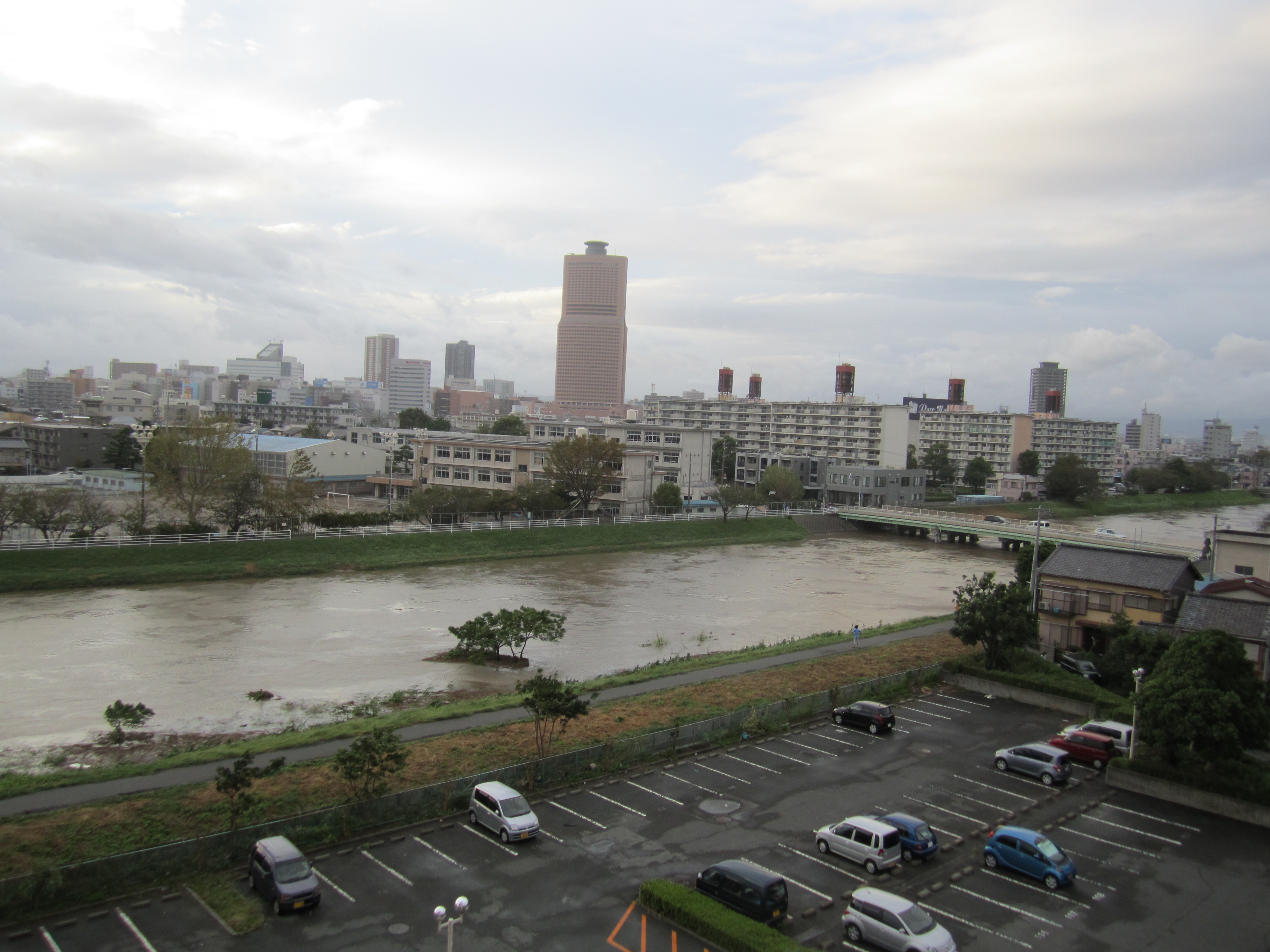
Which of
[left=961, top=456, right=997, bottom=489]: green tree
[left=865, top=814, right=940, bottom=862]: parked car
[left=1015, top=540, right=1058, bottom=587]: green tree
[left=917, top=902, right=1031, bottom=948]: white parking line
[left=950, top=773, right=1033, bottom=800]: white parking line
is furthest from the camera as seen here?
[left=961, top=456, right=997, bottom=489]: green tree

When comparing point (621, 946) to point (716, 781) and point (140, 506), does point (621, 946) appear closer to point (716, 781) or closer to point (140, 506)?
point (716, 781)

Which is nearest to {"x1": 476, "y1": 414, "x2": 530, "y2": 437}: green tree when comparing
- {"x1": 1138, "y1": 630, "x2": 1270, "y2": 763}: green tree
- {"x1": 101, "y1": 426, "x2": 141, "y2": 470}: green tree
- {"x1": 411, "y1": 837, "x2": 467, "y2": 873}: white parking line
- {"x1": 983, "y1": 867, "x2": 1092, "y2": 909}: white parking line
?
{"x1": 101, "y1": 426, "x2": 141, "y2": 470}: green tree

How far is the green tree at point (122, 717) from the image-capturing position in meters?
15.3

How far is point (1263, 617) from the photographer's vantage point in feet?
62.3

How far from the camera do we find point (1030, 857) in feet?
36.2

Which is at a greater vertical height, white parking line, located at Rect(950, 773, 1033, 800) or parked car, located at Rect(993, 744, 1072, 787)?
parked car, located at Rect(993, 744, 1072, 787)

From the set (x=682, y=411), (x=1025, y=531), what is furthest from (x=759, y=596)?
(x=682, y=411)

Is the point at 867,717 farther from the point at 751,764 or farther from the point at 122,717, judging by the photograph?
the point at 122,717

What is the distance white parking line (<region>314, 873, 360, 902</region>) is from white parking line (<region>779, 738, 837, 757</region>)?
8.82 m

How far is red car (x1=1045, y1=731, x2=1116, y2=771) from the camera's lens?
15.5 meters

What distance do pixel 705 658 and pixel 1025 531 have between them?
111 ft

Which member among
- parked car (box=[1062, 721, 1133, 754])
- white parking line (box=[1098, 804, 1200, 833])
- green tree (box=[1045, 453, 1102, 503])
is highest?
green tree (box=[1045, 453, 1102, 503])

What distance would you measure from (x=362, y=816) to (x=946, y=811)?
29.3 ft

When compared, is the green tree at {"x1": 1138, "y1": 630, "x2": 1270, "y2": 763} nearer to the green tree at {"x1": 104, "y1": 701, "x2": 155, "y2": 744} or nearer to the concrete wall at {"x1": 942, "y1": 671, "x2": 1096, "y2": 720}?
the concrete wall at {"x1": 942, "y1": 671, "x2": 1096, "y2": 720}
